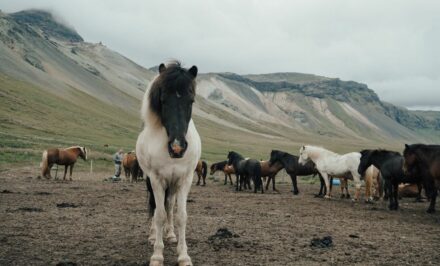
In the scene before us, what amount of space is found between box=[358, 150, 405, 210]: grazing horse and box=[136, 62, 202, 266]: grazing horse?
10.4 meters

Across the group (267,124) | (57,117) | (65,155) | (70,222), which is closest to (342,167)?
(70,222)

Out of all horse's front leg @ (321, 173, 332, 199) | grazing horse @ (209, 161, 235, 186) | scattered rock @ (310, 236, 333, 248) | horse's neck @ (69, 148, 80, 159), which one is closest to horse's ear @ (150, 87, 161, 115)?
scattered rock @ (310, 236, 333, 248)

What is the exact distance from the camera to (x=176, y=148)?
5566 millimetres

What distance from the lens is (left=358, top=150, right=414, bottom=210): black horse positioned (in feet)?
47.2

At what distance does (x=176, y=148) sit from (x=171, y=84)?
103 cm

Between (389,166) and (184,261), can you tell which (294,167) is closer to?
(389,166)

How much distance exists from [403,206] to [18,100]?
79.3m

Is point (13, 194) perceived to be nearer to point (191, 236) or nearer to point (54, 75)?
point (191, 236)

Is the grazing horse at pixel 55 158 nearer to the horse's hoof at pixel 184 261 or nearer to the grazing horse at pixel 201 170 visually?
the grazing horse at pixel 201 170

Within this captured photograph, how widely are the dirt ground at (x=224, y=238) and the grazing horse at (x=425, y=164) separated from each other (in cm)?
109

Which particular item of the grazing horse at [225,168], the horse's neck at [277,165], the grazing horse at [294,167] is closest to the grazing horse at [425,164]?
the grazing horse at [294,167]

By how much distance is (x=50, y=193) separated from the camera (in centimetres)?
1549

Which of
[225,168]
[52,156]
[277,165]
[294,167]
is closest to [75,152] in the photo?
[52,156]

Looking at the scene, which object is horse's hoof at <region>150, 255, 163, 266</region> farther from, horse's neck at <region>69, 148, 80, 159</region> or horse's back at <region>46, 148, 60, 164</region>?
horse's neck at <region>69, 148, 80, 159</region>
